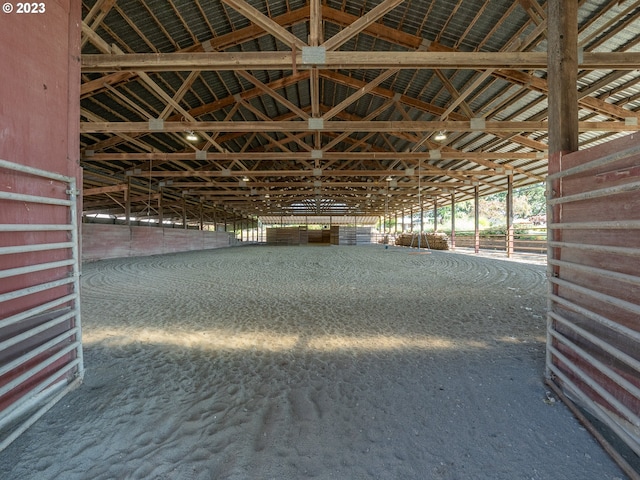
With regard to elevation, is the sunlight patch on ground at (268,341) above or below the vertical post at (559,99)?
below

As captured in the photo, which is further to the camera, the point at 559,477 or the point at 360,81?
the point at 360,81

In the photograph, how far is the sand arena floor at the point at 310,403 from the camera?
5.19 ft

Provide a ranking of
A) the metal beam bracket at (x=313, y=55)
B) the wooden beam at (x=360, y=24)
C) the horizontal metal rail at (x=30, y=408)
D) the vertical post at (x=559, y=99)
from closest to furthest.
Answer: the horizontal metal rail at (x=30, y=408)
the vertical post at (x=559, y=99)
the wooden beam at (x=360, y=24)
the metal beam bracket at (x=313, y=55)

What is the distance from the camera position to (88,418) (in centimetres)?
196

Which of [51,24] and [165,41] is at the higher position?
[165,41]

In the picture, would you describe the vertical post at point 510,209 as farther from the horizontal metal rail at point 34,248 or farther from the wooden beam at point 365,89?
the horizontal metal rail at point 34,248

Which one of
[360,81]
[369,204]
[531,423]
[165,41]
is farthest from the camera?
[369,204]

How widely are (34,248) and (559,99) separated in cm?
490

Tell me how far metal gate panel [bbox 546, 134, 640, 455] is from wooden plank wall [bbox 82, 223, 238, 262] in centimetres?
1564

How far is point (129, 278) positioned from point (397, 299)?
25.1 ft

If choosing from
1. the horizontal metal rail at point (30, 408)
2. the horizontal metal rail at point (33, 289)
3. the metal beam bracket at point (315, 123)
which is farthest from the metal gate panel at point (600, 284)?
the metal beam bracket at point (315, 123)

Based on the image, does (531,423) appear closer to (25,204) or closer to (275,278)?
(25,204)

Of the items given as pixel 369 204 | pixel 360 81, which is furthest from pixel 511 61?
pixel 369 204

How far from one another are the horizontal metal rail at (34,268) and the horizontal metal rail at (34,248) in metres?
0.12
